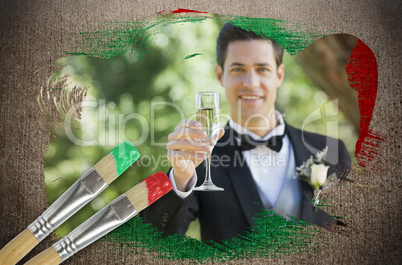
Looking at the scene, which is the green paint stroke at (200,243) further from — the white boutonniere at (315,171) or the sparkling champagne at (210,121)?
the sparkling champagne at (210,121)

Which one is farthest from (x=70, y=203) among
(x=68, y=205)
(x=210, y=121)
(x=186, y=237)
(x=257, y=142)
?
(x=257, y=142)

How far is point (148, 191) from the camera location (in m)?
0.98

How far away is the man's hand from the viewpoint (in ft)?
3.32

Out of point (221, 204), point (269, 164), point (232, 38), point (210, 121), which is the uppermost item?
point (232, 38)

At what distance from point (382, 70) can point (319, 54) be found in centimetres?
20

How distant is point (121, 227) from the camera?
3.42 ft

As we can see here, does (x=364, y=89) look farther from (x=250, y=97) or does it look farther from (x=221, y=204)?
(x=221, y=204)

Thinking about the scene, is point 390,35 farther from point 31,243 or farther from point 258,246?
point 31,243

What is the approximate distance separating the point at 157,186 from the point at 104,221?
0.16 m

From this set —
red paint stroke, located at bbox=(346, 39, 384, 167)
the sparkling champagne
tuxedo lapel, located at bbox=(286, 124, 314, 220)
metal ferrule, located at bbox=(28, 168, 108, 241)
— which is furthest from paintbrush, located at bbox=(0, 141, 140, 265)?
red paint stroke, located at bbox=(346, 39, 384, 167)

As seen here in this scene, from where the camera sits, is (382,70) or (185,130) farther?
(382,70)

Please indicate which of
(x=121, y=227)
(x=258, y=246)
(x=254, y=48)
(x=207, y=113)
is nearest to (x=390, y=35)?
(x=254, y=48)

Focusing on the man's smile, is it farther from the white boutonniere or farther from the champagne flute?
the white boutonniere

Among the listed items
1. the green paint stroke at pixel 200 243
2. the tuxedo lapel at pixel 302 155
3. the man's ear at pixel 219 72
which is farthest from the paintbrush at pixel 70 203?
the tuxedo lapel at pixel 302 155
